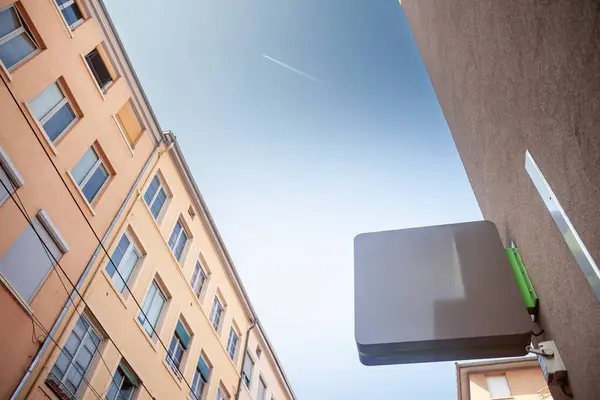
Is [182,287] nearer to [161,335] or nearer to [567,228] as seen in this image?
[161,335]

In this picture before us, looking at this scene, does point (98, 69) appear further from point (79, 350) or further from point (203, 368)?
point (203, 368)

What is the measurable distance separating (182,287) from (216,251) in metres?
3.40

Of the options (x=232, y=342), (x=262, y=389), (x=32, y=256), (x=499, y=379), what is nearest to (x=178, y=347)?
(x=232, y=342)

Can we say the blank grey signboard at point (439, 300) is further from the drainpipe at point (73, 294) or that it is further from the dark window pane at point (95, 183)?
the dark window pane at point (95, 183)

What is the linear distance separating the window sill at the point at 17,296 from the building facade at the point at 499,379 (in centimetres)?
1903

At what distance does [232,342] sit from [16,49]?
13472 mm

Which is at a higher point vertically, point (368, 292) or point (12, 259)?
point (12, 259)

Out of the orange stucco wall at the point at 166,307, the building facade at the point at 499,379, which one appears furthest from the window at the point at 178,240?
the building facade at the point at 499,379

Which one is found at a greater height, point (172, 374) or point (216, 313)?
point (216, 313)

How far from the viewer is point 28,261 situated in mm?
8977

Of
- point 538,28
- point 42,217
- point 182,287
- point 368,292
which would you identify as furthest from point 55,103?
point 538,28

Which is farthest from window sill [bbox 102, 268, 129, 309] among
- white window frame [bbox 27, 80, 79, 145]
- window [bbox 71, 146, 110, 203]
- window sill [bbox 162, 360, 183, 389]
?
white window frame [bbox 27, 80, 79, 145]

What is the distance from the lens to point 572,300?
241cm

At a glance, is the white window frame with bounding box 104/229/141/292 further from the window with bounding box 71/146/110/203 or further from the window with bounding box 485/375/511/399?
the window with bounding box 485/375/511/399
